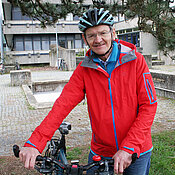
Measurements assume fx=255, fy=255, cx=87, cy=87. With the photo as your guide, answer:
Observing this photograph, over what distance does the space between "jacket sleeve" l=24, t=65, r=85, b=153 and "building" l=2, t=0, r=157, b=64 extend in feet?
109

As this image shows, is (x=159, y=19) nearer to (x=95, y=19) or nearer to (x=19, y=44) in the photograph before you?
(x=95, y=19)

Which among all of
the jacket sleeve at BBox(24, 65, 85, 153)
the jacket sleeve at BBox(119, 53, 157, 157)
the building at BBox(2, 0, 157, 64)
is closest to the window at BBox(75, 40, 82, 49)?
the building at BBox(2, 0, 157, 64)

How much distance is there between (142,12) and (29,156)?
3921 millimetres

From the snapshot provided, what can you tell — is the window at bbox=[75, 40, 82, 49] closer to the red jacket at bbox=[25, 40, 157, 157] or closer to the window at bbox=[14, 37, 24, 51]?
the window at bbox=[14, 37, 24, 51]

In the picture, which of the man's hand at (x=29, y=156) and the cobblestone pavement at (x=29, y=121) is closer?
the man's hand at (x=29, y=156)

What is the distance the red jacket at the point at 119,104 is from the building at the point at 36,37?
33289 millimetres

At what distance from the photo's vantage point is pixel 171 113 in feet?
30.7

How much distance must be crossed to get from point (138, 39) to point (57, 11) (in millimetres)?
34095

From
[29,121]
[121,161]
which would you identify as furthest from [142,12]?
[29,121]

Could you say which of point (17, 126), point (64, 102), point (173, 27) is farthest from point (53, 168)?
point (17, 126)

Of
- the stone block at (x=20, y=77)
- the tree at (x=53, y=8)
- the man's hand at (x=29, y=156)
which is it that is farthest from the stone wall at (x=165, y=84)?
the man's hand at (x=29, y=156)

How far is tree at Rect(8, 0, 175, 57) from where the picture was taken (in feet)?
15.2

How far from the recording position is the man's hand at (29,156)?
6.51 ft

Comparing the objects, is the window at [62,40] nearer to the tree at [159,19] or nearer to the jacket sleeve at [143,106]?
the tree at [159,19]
